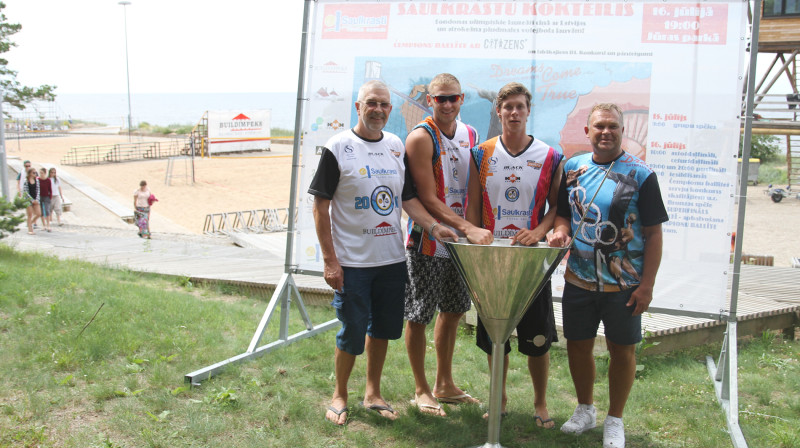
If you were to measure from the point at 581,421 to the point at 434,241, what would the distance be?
1.33m

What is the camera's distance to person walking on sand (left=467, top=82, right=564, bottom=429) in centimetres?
369

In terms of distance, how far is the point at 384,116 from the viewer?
12.5 feet

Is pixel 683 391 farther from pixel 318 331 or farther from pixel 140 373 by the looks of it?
pixel 140 373

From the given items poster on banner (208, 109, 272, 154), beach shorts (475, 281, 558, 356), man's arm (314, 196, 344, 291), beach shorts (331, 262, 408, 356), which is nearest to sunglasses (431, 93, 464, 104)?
man's arm (314, 196, 344, 291)

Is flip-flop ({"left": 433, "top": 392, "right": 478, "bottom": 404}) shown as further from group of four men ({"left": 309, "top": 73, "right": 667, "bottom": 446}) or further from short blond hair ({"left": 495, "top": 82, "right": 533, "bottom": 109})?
short blond hair ({"left": 495, "top": 82, "right": 533, "bottom": 109})

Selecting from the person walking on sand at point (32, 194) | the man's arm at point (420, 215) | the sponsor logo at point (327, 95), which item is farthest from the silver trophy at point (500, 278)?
the person walking on sand at point (32, 194)

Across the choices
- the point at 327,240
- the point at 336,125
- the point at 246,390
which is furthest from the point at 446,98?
the point at 246,390

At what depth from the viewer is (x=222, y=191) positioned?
29.5 meters

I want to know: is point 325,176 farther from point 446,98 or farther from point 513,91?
point 513,91

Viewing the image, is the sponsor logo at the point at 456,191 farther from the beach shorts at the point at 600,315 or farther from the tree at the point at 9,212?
the tree at the point at 9,212

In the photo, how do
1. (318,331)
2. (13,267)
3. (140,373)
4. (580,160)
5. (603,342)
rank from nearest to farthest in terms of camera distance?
(580,160), (140,373), (603,342), (318,331), (13,267)

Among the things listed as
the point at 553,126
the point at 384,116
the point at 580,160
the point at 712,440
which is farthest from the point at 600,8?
the point at 712,440

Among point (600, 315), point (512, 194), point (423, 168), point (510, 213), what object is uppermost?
point (423, 168)

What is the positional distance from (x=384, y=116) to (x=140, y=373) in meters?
2.48
